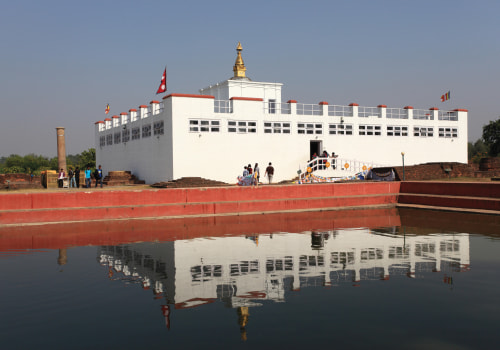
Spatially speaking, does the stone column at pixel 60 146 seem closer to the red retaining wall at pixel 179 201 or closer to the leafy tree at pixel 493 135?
the red retaining wall at pixel 179 201

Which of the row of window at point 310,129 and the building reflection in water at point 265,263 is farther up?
the row of window at point 310,129

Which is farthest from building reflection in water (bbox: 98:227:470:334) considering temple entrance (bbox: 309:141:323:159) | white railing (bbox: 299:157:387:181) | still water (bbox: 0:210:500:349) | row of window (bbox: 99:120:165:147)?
temple entrance (bbox: 309:141:323:159)

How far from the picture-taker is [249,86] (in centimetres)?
3588

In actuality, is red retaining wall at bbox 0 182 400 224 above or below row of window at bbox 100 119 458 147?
below

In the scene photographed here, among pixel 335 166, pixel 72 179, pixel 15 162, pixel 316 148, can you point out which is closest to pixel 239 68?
pixel 316 148

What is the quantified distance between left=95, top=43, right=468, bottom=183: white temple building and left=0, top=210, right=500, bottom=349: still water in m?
14.1

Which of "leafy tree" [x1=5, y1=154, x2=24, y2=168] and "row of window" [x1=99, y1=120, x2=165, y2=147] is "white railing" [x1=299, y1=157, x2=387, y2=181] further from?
"leafy tree" [x1=5, y1=154, x2=24, y2=168]

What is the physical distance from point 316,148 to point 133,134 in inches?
566

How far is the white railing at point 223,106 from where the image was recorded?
98.7 ft

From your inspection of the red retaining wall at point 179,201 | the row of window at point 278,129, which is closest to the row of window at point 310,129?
the row of window at point 278,129

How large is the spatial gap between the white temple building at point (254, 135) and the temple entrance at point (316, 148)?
0.25 ft

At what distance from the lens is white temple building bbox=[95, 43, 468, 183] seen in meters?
28.9

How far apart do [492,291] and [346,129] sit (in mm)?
26977

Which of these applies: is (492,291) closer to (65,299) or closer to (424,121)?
(65,299)
